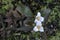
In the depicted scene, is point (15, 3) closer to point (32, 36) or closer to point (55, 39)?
point (32, 36)

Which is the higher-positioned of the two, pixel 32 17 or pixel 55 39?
pixel 32 17

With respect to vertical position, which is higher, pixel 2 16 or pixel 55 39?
pixel 2 16

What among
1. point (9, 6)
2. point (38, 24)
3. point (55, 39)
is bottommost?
point (55, 39)

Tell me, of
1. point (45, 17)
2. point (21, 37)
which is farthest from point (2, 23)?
point (45, 17)

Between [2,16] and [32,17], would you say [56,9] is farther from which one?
[2,16]

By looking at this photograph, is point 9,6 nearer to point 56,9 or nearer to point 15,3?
point 15,3

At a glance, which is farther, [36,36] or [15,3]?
[15,3]

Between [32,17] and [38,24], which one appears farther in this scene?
[32,17]

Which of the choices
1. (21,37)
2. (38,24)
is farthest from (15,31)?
(38,24)
